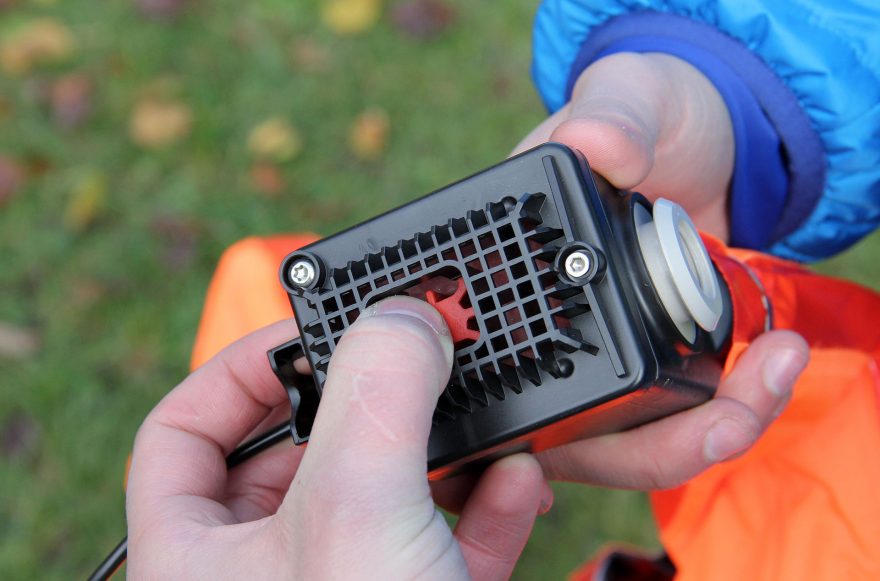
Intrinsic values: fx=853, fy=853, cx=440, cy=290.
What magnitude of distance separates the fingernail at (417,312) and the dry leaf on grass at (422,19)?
1661 millimetres

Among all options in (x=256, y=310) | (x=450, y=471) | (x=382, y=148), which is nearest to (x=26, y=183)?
(x=382, y=148)

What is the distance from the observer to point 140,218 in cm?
217

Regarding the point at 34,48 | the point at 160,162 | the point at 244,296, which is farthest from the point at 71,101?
the point at 244,296

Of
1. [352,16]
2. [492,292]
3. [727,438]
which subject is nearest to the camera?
[492,292]

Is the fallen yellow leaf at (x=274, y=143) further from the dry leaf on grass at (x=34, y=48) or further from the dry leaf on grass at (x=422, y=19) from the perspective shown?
the dry leaf on grass at (x=34, y=48)

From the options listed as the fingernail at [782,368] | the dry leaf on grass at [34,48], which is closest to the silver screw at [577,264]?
the fingernail at [782,368]

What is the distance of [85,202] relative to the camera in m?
2.15

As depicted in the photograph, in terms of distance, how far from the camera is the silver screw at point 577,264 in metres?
0.75

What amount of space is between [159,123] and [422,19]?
75 centimetres

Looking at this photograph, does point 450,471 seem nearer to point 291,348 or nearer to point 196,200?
point 291,348

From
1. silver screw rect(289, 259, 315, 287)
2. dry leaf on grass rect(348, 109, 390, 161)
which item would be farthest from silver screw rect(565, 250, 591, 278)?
dry leaf on grass rect(348, 109, 390, 161)

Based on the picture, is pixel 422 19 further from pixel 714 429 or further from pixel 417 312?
pixel 417 312

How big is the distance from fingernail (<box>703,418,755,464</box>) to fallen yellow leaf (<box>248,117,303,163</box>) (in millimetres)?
1472

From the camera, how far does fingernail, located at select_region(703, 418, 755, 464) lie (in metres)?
1.02
